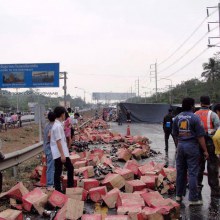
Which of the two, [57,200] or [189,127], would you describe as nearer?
[57,200]

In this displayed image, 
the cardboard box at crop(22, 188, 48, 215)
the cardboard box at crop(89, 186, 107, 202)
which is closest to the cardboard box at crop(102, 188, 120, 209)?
the cardboard box at crop(89, 186, 107, 202)

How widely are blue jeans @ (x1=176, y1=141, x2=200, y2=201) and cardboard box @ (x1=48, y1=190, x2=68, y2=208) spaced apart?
200 cm

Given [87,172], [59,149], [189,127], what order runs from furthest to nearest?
[87,172] → [59,149] → [189,127]

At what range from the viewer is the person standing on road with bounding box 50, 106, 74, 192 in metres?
7.09

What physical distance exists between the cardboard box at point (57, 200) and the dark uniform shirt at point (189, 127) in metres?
2.24

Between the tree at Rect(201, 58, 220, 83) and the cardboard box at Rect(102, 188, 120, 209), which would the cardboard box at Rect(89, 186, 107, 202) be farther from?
the tree at Rect(201, 58, 220, 83)

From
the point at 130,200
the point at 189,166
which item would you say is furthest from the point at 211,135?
the point at 130,200

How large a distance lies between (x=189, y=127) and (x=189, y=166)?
673 mm

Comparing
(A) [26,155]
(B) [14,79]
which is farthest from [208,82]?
(A) [26,155]

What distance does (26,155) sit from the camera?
9.97m

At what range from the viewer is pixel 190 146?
21.8ft

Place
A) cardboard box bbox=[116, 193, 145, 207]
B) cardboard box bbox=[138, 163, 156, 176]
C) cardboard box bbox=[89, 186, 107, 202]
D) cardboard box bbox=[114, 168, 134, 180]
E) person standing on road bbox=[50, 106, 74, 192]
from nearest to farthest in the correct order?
cardboard box bbox=[116, 193, 145, 207] < cardboard box bbox=[89, 186, 107, 202] < person standing on road bbox=[50, 106, 74, 192] < cardboard box bbox=[114, 168, 134, 180] < cardboard box bbox=[138, 163, 156, 176]

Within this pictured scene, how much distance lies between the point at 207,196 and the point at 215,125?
1370 millimetres

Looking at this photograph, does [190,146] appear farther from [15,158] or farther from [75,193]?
[15,158]
